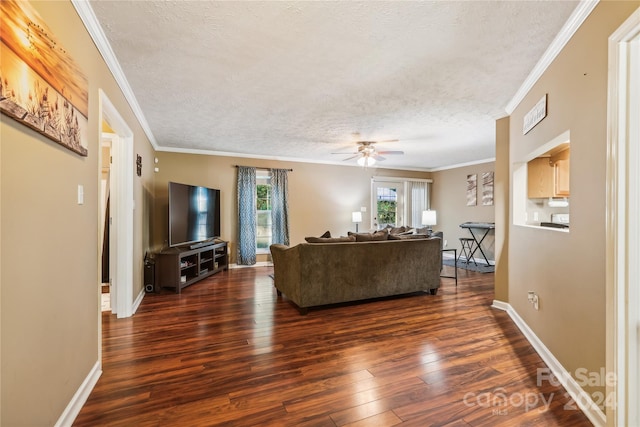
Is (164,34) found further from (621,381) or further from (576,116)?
(621,381)

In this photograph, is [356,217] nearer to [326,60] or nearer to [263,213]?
[263,213]

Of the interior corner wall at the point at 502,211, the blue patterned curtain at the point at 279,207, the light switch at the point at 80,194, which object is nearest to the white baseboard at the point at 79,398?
the light switch at the point at 80,194

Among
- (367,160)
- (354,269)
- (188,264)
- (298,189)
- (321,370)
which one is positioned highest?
(367,160)

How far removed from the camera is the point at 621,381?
136 centimetres

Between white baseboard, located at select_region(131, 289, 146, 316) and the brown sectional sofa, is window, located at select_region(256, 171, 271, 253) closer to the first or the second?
the brown sectional sofa

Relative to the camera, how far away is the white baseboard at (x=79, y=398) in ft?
4.96

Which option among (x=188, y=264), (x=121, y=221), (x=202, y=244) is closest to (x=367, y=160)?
(x=202, y=244)

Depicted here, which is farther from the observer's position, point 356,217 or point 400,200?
point 400,200

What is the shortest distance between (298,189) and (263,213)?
3.25ft

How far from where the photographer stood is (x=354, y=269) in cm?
363

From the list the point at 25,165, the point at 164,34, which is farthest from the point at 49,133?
the point at 164,34

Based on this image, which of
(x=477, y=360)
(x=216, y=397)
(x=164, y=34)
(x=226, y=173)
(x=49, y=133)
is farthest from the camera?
(x=226, y=173)

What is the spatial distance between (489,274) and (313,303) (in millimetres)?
3983

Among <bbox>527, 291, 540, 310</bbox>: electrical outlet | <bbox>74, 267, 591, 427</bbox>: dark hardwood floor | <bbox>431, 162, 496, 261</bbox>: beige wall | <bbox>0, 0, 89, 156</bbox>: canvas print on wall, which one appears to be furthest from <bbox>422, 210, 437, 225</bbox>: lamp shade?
<bbox>0, 0, 89, 156</bbox>: canvas print on wall
